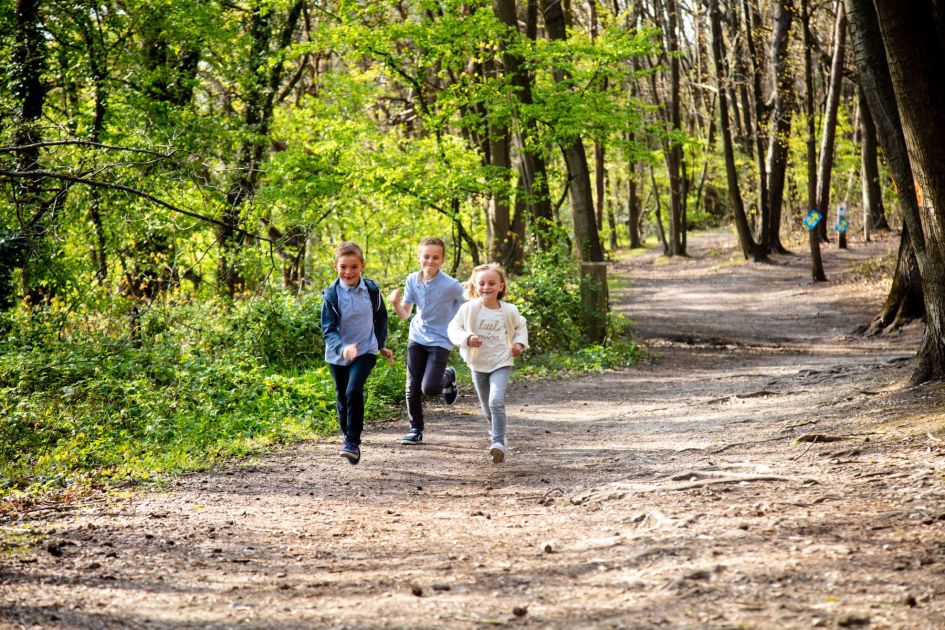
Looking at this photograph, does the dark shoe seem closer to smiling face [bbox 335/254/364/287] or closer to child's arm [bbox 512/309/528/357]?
smiling face [bbox 335/254/364/287]

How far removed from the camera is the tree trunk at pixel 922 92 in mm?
7836

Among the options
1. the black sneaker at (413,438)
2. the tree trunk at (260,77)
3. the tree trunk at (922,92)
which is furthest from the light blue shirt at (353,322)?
the tree trunk at (260,77)

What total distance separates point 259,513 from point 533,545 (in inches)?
82.0

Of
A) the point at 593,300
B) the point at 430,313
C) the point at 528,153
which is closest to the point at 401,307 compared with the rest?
the point at 430,313

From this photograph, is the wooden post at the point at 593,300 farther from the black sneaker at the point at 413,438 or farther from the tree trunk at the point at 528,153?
the black sneaker at the point at 413,438

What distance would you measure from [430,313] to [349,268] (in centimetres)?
122

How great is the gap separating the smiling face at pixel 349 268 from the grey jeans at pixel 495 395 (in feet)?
4.39

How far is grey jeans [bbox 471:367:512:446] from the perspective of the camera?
769cm

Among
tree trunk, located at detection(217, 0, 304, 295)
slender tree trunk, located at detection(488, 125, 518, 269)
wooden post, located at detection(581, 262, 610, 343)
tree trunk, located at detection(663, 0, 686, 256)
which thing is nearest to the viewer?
wooden post, located at detection(581, 262, 610, 343)

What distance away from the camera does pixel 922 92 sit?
25.8 feet

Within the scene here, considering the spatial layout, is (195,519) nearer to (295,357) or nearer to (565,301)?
(295,357)

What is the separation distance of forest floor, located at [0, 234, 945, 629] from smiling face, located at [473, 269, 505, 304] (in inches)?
57.5

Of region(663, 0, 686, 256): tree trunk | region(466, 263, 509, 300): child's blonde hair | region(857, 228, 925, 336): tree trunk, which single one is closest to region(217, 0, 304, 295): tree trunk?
region(857, 228, 925, 336): tree trunk

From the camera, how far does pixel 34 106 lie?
15.3 metres
